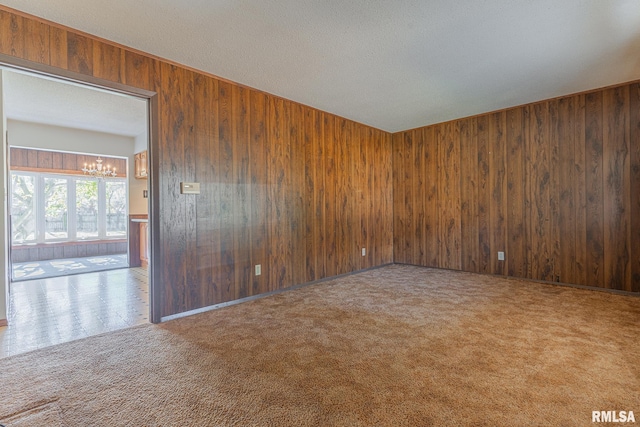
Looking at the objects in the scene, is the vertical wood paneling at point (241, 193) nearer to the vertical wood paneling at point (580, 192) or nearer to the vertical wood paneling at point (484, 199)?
the vertical wood paneling at point (484, 199)

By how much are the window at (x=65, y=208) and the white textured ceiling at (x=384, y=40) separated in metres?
4.85

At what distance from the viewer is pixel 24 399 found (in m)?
1.61

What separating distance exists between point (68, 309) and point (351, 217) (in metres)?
3.71

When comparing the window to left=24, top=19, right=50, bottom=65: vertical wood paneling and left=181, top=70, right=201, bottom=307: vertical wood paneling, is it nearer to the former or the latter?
left=181, top=70, right=201, bottom=307: vertical wood paneling

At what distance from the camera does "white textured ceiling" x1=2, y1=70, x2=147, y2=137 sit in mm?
3664

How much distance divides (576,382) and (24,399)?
3.08 m

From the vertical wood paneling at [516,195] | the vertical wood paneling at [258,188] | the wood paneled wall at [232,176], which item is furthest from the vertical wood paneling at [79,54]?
the vertical wood paneling at [516,195]

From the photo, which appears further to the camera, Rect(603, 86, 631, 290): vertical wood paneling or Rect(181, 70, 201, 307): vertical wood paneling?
Rect(603, 86, 631, 290): vertical wood paneling

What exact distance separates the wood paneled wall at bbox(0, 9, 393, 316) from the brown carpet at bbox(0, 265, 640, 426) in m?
0.59

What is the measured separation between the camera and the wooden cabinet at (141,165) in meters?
6.00

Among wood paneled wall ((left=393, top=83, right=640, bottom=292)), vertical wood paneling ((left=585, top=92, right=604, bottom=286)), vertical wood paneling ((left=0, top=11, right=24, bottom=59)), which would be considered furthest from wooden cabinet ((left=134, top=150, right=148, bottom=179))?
vertical wood paneling ((left=585, top=92, right=604, bottom=286))

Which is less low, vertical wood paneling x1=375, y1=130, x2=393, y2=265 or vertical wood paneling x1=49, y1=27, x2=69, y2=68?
vertical wood paneling x1=49, y1=27, x2=69, y2=68

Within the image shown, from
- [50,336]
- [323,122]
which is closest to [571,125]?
[323,122]

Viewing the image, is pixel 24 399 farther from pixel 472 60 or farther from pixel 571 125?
pixel 571 125
